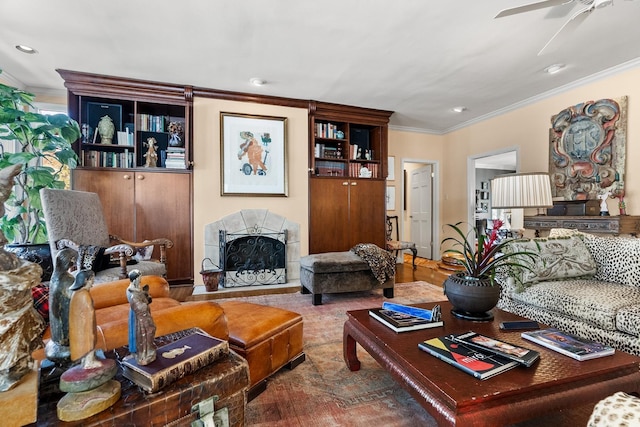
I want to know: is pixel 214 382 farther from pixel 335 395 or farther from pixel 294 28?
pixel 294 28

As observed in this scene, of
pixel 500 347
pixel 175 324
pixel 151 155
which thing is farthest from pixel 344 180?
pixel 175 324

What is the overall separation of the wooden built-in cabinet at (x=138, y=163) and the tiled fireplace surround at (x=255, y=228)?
10.4 inches

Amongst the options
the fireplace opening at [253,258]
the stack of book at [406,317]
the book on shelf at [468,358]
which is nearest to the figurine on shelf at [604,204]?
the stack of book at [406,317]

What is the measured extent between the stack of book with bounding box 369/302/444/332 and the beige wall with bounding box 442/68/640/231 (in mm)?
3319

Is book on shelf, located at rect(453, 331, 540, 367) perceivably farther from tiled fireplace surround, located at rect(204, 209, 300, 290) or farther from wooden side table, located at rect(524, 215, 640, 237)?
tiled fireplace surround, located at rect(204, 209, 300, 290)

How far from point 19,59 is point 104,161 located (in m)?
1.22

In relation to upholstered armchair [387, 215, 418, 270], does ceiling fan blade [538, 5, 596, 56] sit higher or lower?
higher

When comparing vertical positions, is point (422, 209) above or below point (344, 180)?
below

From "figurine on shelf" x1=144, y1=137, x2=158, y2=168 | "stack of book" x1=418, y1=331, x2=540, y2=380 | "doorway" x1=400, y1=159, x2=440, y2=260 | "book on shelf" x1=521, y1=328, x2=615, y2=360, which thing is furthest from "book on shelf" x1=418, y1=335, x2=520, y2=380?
"doorway" x1=400, y1=159, x2=440, y2=260

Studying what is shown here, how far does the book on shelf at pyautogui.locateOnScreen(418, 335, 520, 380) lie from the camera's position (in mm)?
1022

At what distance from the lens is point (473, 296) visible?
1.52 meters

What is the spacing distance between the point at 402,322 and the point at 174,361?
106cm

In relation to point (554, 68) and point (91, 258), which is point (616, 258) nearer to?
point (554, 68)

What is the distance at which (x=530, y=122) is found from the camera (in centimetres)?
422
